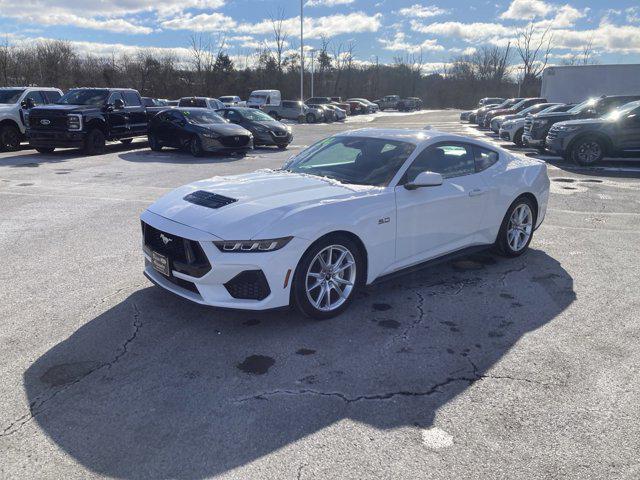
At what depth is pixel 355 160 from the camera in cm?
513

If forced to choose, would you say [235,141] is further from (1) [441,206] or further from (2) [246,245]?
(2) [246,245]

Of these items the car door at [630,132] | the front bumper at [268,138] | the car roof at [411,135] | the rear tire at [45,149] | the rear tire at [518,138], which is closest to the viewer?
the car roof at [411,135]

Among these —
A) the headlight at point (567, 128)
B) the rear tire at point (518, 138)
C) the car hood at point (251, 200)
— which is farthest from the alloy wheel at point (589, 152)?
the car hood at point (251, 200)

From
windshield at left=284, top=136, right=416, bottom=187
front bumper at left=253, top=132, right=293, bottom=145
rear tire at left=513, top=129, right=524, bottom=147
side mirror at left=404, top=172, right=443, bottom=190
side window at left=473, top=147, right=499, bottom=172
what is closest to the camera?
side mirror at left=404, top=172, right=443, bottom=190

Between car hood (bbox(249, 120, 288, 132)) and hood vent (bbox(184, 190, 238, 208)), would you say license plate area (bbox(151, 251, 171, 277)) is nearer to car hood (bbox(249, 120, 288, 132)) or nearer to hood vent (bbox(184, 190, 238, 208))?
hood vent (bbox(184, 190, 238, 208))

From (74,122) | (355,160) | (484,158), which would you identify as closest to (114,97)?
(74,122)

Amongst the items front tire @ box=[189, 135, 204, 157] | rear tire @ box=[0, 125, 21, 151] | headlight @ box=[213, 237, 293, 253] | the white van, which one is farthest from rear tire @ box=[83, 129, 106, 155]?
the white van

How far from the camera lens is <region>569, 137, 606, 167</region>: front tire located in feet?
46.3

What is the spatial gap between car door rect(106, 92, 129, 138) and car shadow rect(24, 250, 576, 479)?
44.8ft

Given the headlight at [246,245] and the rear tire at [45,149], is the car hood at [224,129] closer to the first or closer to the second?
the rear tire at [45,149]

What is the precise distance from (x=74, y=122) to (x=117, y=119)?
1.84 m

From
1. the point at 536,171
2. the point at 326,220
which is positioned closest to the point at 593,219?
the point at 536,171

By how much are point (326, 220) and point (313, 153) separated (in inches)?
68.8

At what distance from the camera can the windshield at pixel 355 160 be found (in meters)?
4.81
